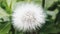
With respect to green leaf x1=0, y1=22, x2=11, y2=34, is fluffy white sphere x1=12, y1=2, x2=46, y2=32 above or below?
above

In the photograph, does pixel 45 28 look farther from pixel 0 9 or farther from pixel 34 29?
pixel 0 9

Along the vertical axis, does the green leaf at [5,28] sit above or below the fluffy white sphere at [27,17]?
below

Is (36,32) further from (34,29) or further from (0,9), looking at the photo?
(0,9)

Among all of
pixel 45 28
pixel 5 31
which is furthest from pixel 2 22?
pixel 45 28

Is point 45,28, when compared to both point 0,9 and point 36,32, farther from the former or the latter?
point 0,9

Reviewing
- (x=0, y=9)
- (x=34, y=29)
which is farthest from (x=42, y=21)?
(x=0, y=9)
